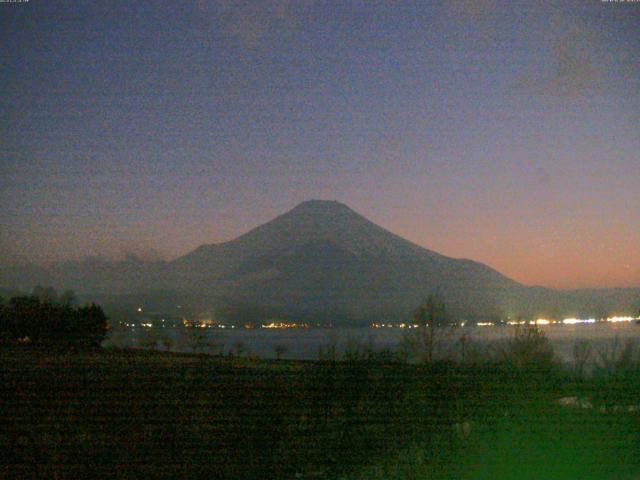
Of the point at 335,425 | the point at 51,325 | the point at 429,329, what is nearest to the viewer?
the point at 335,425

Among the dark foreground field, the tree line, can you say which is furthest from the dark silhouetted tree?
the tree line

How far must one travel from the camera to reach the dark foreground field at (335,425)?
6480 millimetres

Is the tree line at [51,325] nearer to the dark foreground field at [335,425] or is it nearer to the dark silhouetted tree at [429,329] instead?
the dark silhouetted tree at [429,329]

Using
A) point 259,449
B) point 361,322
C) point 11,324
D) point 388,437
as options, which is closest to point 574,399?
point 388,437

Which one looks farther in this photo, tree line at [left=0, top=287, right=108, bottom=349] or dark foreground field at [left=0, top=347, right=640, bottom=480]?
tree line at [left=0, top=287, right=108, bottom=349]

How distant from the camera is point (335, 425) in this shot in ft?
27.3

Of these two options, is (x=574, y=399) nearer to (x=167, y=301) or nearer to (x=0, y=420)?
(x=0, y=420)

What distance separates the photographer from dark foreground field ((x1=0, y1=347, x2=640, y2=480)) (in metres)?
6.48

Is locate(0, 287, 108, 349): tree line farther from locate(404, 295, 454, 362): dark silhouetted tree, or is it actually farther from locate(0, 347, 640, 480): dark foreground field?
locate(0, 347, 640, 480): dark foreground field

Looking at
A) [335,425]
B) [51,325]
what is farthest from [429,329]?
[51,325]

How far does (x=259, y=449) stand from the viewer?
772cm

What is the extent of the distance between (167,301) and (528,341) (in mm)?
76221

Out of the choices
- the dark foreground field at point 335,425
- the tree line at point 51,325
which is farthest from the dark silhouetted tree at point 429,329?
the tree line at point 51,325

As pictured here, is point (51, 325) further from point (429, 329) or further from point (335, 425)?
point (335, 425)
